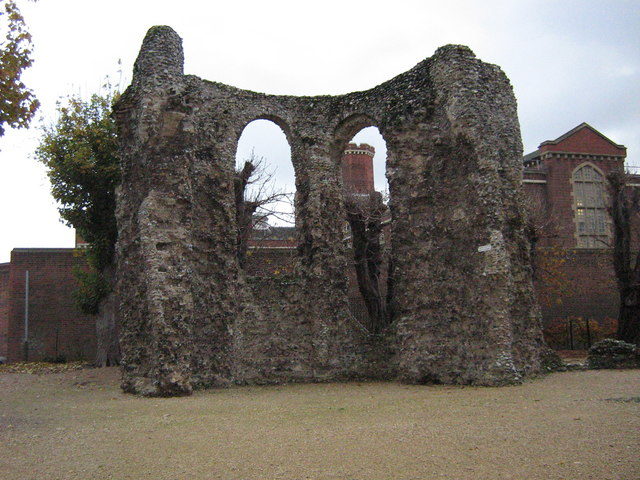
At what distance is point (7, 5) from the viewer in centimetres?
920

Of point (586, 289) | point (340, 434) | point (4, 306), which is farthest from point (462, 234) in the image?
point (4, 306)

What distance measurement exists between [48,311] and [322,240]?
462 inches

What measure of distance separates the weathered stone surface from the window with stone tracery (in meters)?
17.8

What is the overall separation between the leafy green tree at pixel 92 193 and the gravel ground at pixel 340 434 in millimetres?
6576

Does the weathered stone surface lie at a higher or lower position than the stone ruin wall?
lower

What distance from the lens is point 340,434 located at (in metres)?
6.19

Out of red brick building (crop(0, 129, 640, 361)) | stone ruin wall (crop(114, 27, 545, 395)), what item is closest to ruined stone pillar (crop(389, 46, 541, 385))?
stone ruin wall (crop(114, 27, 545, 395))

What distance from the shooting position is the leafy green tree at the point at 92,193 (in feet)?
51.4

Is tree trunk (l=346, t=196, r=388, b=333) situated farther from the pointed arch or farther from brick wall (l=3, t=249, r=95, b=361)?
the pointed arch

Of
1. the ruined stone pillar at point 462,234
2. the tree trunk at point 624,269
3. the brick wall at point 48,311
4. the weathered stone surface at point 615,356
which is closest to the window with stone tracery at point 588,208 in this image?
the tree trunk at point 624,269

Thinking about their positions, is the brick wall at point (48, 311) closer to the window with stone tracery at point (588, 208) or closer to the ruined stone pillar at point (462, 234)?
the ruined stone pillar at point (462, 234)

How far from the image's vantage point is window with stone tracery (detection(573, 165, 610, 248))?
91.9 ft

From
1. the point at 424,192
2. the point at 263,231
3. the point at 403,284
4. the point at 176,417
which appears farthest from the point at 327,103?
the point at 263,231

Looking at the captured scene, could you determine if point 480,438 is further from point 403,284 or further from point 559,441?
point 403,284
